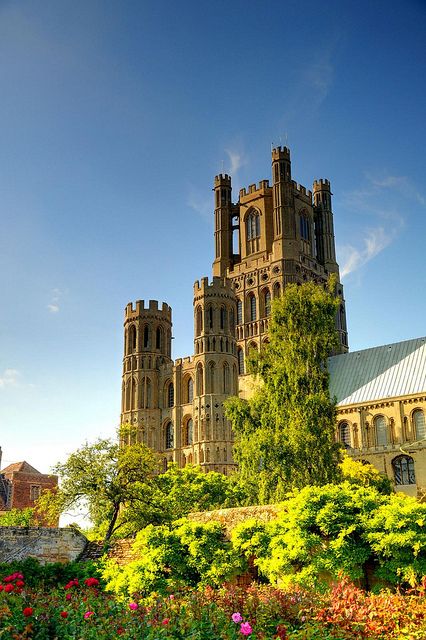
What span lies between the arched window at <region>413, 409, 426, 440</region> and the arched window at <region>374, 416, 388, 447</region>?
8.85ft

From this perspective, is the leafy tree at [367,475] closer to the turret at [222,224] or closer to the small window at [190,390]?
the small window at [190,390]

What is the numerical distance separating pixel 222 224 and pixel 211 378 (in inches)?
1184

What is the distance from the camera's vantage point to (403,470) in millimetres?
54438

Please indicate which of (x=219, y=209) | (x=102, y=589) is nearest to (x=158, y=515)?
(x=102, y=589)

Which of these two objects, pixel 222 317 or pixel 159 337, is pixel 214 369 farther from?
pixel 159 337

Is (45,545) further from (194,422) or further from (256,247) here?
(256,247)

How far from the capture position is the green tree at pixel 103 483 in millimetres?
30344

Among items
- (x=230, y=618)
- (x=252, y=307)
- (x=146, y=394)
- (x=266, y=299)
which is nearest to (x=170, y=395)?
(x=146, y=394)

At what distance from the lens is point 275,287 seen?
80.7m

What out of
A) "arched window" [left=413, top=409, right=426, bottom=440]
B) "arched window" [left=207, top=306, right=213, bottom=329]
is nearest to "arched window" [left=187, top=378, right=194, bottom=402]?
"arched window" [left=207, top=306, right=213, bottom=329]

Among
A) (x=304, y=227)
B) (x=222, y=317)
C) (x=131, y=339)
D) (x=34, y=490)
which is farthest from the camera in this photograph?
(x=304, y=227)

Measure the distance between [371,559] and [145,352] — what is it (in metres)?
61.6

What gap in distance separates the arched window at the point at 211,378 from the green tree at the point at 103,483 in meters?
37.1

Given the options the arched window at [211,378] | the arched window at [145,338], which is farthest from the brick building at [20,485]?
the arched window at [211,378]
